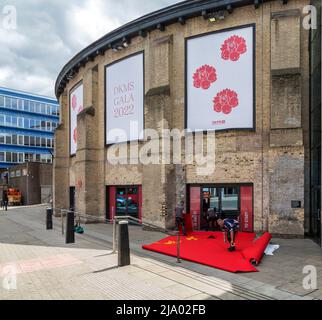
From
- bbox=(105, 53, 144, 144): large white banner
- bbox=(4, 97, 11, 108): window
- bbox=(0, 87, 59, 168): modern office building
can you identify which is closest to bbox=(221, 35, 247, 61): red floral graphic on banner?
bbox=(105, 53, 144, 144): large white banner

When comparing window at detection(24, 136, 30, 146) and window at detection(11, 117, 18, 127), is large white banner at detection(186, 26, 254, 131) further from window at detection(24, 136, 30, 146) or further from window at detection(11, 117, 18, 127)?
window at detection(24, 136, 30, 146)

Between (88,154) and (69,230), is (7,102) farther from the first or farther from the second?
(69,230)

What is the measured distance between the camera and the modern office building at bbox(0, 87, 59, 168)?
51594 millimetres

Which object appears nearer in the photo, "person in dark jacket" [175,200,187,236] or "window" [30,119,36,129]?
"person in dark jacket" [175,200,187,236]

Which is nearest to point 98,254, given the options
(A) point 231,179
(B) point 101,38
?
(A) point 231,179

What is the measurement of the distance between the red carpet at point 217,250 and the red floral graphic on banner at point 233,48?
8.22 m

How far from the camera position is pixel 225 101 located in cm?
1445

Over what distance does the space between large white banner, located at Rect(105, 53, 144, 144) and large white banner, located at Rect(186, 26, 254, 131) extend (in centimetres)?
312

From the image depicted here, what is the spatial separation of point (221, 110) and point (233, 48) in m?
2.94

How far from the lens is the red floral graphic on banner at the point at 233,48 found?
1416 cm

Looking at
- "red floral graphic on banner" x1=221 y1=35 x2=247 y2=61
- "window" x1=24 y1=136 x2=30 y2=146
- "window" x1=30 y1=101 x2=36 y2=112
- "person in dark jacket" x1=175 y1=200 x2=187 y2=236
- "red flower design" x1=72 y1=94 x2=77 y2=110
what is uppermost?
"window" x1=30 y1=101 x2=36 y2=112

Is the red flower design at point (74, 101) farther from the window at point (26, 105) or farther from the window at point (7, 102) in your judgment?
the window at point (26, 105)

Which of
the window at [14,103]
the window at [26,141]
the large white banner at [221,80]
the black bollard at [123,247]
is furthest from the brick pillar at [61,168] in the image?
the window at [26,141]

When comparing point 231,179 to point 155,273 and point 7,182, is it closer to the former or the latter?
point 155,273
